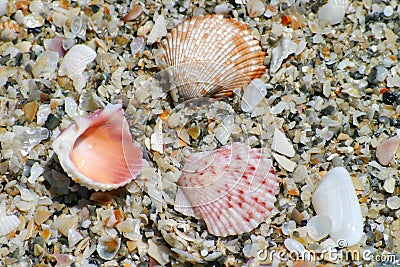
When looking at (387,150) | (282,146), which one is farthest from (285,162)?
(387,150)

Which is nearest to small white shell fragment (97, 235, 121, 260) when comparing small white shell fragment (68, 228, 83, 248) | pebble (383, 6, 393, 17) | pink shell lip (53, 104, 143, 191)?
small white shell fragment (68, 228, 83, 248)

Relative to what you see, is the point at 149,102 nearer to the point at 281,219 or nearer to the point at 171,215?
the point at 171,215

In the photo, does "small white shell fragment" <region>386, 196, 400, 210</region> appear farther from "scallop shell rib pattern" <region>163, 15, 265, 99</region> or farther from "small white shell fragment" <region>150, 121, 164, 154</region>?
"small white shell fragment" <region>150, 121, 164, 154</region>

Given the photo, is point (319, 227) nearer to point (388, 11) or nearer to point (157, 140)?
point (157, 140)

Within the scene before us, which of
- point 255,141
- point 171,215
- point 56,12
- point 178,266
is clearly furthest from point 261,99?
point 56,12

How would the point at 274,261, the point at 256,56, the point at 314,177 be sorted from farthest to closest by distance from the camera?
the point at 256,56 → the point at 314,177 → the point at 274,261

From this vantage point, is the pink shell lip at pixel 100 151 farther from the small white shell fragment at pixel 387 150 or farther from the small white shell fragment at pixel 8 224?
the small white shell fragment at pixel 387 150
